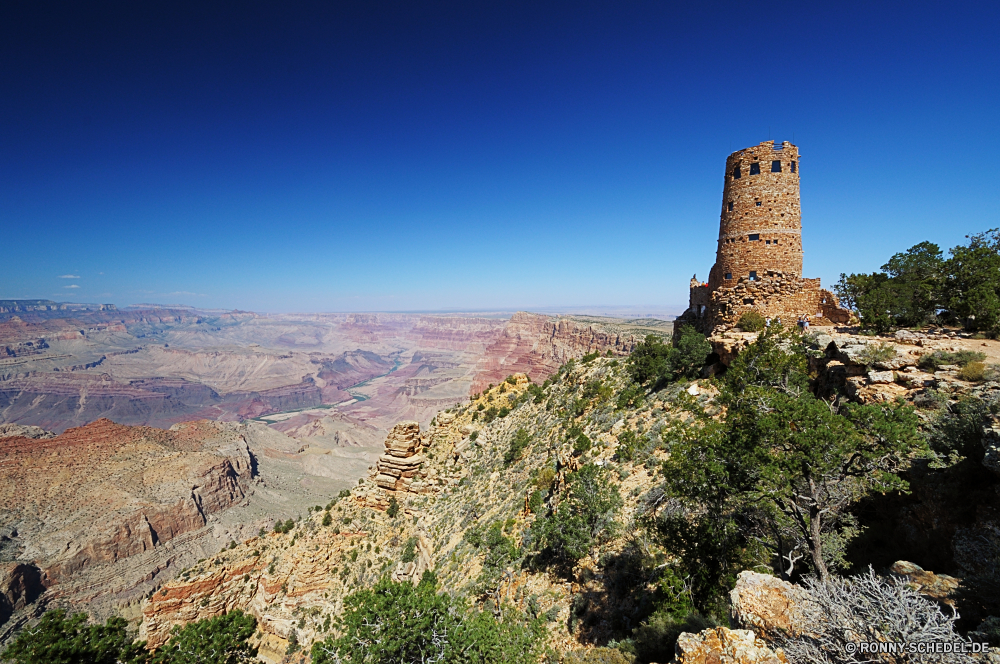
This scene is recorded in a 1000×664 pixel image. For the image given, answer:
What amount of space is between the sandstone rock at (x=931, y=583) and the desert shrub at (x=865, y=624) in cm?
37

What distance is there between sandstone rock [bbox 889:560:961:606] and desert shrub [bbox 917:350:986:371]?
25.6ft

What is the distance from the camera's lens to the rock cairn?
2539cm

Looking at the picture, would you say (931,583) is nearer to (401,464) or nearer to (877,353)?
(877,353)

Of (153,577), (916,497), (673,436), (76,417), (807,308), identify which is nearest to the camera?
(916,497)

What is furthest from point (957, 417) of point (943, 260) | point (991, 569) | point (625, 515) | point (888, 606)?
point (943, 260)

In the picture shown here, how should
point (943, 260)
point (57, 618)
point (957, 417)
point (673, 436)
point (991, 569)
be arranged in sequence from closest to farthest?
point (991, 569) < point (957, 417) < point (673, 436) < point (57, 618) < point (943, 260)

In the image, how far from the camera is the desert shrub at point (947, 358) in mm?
10133

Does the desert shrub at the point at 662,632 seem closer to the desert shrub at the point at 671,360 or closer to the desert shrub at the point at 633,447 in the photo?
the desert shrub at the point at 633,447

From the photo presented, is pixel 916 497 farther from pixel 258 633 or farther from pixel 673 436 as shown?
pixel 258 633

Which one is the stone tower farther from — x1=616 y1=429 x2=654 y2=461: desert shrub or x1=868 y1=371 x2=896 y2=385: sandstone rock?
x1=616 y1=429 x2=654 y2=461: desert shrub

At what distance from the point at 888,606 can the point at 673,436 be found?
477cm

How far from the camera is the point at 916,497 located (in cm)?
771

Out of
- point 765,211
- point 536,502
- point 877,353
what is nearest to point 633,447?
point 536,502

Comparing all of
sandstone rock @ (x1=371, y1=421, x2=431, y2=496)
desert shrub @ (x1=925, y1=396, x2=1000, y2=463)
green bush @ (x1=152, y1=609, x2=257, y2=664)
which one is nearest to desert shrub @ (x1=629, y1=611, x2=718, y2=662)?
desert shrub @ (x1=925, y1=396, x2=1000, y2=463)
